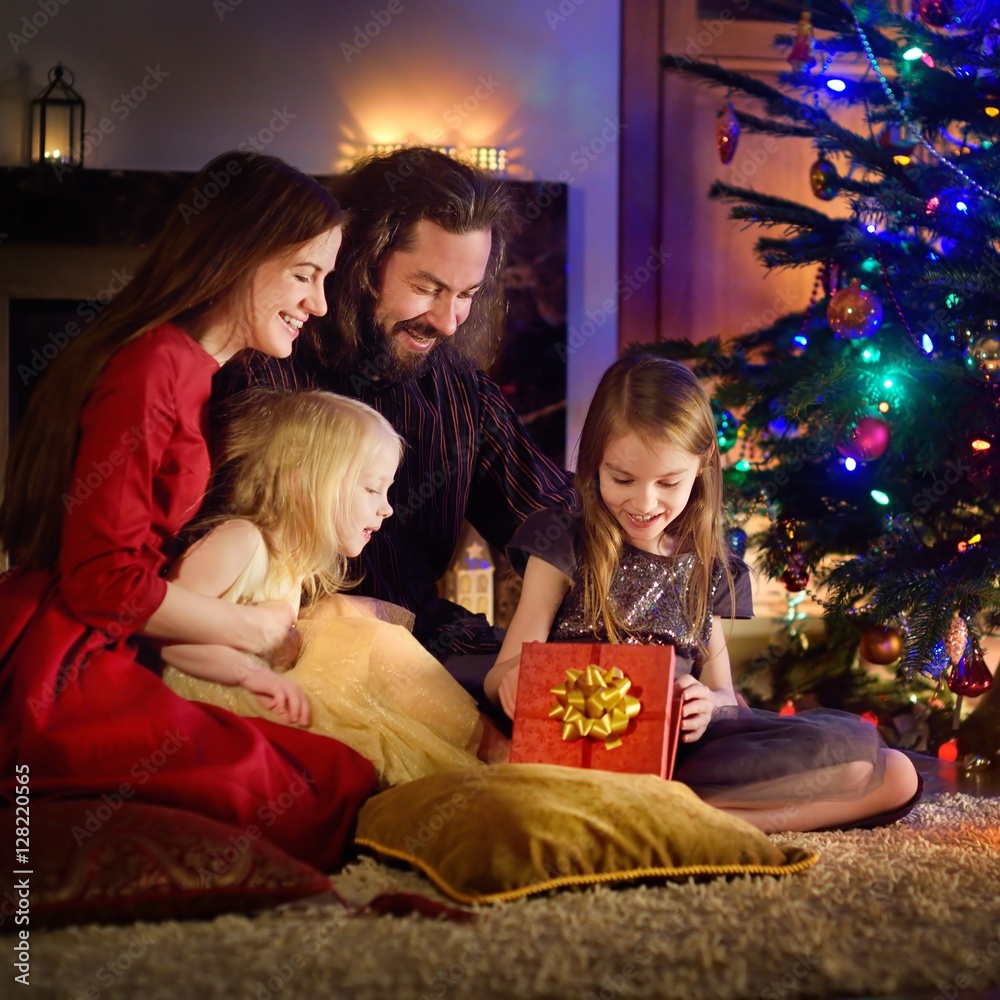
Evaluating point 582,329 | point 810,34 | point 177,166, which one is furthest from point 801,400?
point 177,166

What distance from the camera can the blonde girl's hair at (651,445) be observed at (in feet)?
6.54

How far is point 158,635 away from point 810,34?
226cm

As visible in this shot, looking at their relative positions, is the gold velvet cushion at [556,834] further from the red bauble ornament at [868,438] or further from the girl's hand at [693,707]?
the red bauble ornament at [868,438]

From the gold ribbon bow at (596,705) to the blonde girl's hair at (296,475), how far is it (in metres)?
0.48

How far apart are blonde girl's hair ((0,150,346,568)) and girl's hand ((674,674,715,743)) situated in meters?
0.93

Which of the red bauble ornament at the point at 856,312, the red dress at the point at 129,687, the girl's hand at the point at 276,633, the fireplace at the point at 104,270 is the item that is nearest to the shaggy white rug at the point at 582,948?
the red dress at the point at 129,687

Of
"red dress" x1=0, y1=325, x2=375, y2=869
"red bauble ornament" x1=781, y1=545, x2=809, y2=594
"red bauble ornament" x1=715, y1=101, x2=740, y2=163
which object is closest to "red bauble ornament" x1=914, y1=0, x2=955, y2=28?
"red bauble ornament" x1=715, y1=101, x2=740, y2=163

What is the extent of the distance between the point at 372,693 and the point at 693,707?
505mm

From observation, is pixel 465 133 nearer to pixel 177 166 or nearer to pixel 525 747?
pixel 177 166

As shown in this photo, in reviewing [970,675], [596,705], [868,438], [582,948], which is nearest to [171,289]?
[596,705]

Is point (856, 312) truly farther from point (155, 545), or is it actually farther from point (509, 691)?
point (155, 545)

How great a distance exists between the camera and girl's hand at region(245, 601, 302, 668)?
74.7 inches

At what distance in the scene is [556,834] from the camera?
153 centimetres

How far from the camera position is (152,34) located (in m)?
4.11
